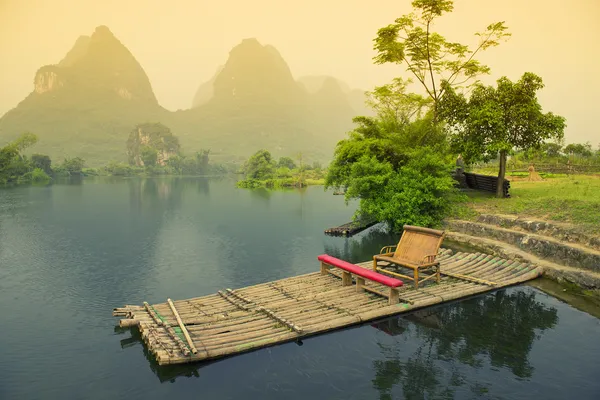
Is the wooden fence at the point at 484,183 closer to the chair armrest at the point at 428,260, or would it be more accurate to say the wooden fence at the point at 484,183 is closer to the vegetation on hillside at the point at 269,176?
the chair armrest at the point at 428,260

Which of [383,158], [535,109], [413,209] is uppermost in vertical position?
[535,109]

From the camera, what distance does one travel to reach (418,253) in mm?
16781

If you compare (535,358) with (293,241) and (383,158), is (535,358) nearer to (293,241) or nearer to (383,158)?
(293,241)

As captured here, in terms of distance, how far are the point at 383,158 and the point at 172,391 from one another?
24.8 meters

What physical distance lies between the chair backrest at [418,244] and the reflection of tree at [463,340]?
232cm

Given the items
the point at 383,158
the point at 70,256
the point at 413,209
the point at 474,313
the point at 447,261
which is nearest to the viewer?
the point at 474,313

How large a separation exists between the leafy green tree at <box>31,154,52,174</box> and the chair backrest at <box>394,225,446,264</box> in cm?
12152

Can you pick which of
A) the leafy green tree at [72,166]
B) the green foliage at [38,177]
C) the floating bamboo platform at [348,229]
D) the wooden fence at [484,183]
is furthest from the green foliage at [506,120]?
the leafy green tree at [72,166]

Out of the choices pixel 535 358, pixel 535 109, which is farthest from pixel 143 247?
pixel 535 109

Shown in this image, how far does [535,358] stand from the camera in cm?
1174

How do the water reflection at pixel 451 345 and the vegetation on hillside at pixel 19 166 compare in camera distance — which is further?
the vegetation on hillside at pixel 19 166

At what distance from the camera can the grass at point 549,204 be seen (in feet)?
66.8

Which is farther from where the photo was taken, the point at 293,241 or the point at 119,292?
the point at 293,241

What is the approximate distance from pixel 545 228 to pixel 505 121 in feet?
37.4
